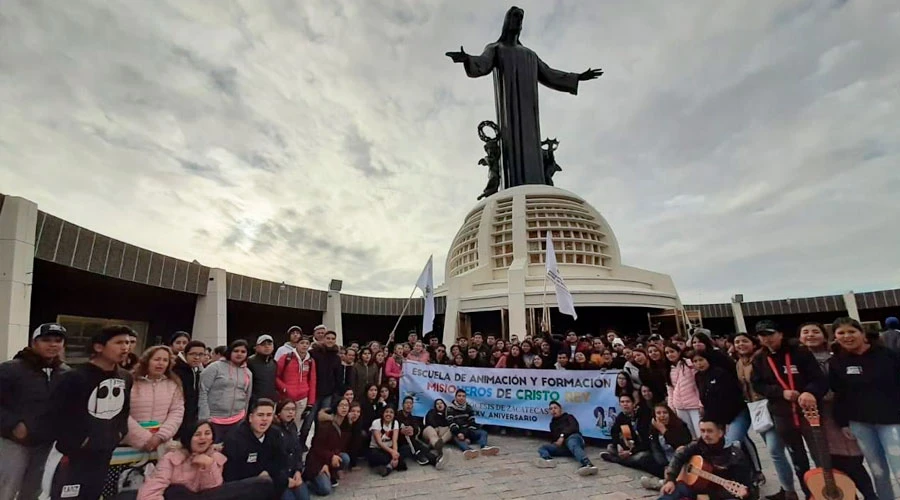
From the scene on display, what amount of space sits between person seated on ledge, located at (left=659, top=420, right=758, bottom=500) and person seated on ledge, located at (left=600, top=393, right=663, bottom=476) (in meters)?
1.08

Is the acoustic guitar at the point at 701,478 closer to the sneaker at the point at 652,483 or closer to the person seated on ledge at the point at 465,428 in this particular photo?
the sneaker at the point at 652,483

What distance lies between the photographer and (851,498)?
348 cm

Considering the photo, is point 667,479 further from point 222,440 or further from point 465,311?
point 465,311

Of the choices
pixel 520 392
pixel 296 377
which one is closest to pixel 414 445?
pixel 296 377

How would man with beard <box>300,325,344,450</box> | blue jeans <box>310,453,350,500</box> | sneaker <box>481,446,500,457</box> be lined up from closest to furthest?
1. blue jeans <box>310,453,350,500</box>
2. man with beard <box>300,325,344,450</box>
3. sneaker <box>481,446,500,457</box>

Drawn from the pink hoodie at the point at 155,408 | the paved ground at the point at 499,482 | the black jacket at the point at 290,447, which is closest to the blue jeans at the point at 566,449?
the paved ground at the point at 499,482

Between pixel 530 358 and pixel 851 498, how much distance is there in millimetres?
4881

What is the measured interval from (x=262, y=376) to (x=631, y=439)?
491cm

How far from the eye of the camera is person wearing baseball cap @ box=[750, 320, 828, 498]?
3.75 m

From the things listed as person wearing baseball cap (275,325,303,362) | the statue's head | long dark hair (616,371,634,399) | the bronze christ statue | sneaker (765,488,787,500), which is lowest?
sneaker (765,488,787,500)

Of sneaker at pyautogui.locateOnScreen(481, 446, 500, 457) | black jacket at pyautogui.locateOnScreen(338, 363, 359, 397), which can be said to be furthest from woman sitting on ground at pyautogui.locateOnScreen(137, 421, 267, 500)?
sneaker at pyautogui.locateOnScreen(481, 446, 500, 457)

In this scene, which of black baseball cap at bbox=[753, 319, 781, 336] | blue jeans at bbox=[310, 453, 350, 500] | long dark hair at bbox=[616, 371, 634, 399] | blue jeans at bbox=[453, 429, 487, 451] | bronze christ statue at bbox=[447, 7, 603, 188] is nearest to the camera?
black baseball cap at bbox=[753, 319, 781, 336]

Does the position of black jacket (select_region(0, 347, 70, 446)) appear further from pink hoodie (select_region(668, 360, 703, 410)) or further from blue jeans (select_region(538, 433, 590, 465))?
pink hoodie (select_region(668, 360, 703, 410))

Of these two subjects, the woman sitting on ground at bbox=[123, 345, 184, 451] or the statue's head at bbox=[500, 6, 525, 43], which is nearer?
the woman sitting on ground at bbox=[123, 345, 184, 451]
